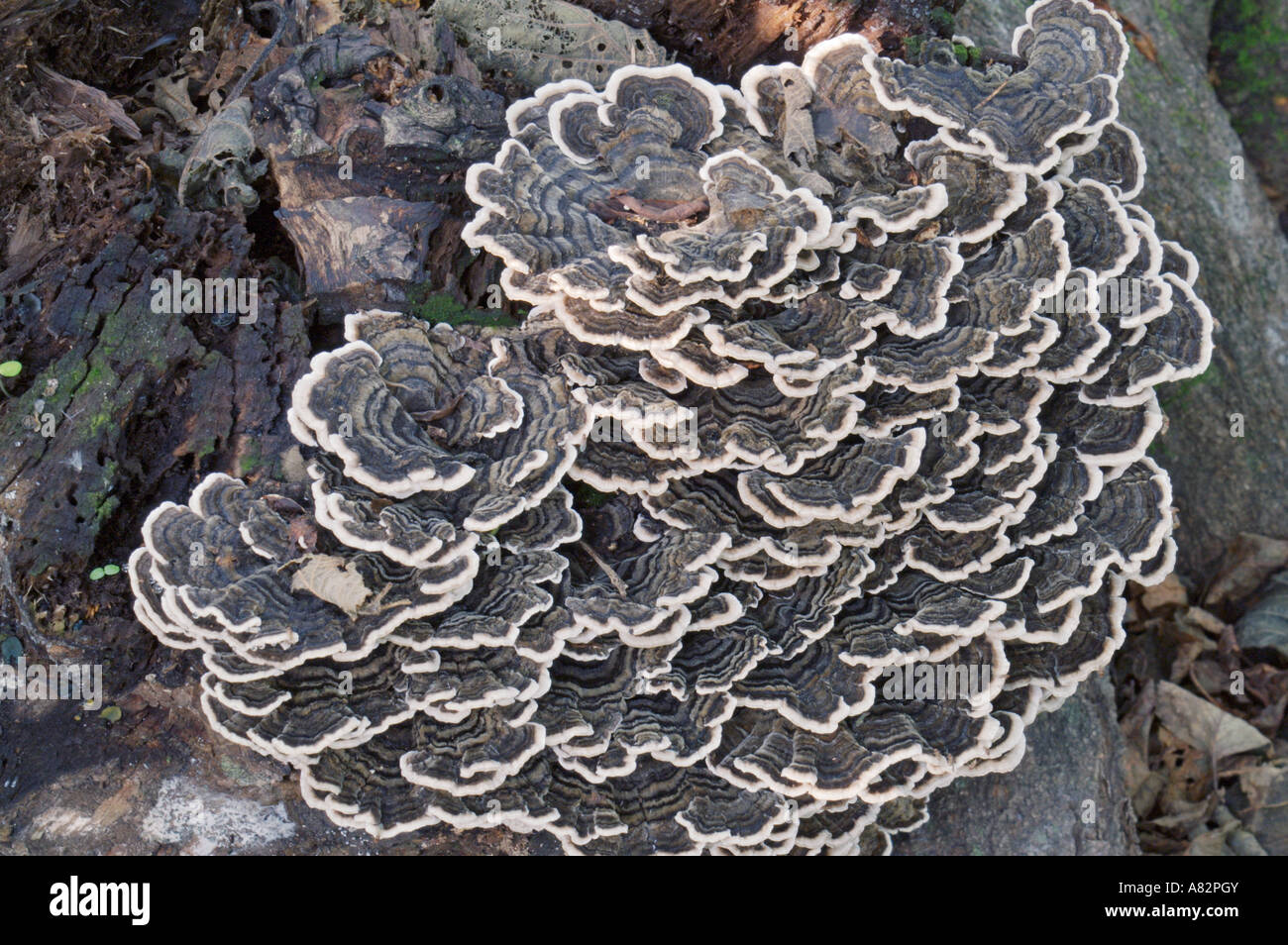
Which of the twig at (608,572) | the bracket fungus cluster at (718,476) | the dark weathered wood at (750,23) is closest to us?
the bracket fungus cluster at (718,476)

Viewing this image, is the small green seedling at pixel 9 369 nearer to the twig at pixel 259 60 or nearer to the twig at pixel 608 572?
the twig at pixel 259 60

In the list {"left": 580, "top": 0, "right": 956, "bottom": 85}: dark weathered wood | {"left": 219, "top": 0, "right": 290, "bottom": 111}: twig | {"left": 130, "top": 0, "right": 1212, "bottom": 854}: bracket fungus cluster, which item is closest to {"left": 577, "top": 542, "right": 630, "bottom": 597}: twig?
{"left": 130, "top": 0, "right": 1212, "bottom": 854}: bracket fungus cluster

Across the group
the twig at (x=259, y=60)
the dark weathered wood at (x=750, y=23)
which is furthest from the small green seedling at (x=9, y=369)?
the dark weathered wood at (x=750, y=23)

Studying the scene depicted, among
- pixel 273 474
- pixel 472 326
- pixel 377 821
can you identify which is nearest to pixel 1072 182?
pixel 472 326

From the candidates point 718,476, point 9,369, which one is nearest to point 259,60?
point 9,369

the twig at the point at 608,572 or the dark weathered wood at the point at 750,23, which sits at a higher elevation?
the dark weathered wood at the point at 750,23

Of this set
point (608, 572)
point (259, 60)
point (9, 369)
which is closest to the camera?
point (608, 572)

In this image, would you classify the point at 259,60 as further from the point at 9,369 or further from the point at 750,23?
the point at 750,23

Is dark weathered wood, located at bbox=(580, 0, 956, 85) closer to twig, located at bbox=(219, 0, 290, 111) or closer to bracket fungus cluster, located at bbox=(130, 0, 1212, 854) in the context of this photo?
bracket fungus cluster, located at bbox=(130, 0, 1212, 854)
